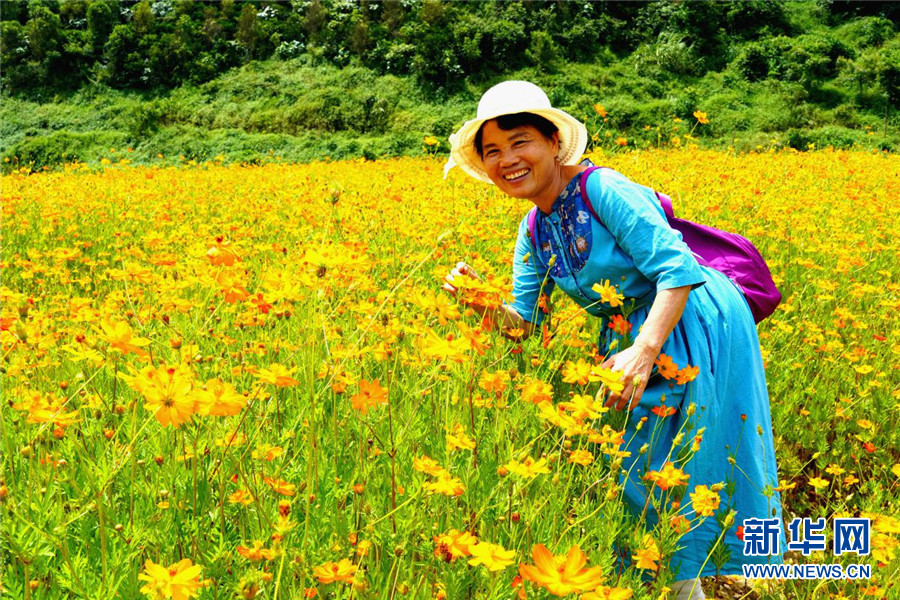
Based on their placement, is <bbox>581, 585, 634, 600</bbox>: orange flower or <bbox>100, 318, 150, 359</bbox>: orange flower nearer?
<bbox>581, 585, 634, 600</bbox>: orange flower

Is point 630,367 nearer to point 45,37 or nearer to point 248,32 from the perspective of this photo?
point 248,32

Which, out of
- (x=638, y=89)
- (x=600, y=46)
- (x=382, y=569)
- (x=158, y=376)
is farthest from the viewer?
(x=600, y=46)

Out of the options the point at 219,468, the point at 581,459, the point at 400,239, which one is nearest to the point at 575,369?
the point at 581,459

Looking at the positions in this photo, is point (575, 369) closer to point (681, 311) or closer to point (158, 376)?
point (681, 311)

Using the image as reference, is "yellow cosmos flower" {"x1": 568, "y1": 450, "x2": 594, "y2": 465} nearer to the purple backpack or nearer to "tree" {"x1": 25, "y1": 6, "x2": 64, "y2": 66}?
the purple backpack

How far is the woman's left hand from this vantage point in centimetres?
146

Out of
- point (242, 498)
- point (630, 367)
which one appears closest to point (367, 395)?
point (242, 498)

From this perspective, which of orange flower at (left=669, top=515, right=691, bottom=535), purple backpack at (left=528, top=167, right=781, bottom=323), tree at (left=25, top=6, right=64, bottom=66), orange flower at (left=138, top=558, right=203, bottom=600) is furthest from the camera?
tree at (left=25, top=6, right=64, bottom=66)

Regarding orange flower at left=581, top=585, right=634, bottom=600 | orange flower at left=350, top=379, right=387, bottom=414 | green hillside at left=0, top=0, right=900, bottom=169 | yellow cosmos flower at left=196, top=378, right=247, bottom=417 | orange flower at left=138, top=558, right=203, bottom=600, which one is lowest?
green hillside at left=0, top=0, right=900, bottom=169

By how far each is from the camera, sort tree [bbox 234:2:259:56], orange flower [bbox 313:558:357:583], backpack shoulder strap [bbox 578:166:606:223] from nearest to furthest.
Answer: orange flower [bbox 313:558:357:583]
backpack shoulder strap [bbox 578:166:606:223]
tree [bbox 234:2:259:56]

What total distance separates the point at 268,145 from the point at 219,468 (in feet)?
52.7

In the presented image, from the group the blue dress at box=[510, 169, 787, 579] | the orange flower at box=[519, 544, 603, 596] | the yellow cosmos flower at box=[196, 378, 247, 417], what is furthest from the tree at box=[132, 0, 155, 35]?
the orange flower at box=[519, 544, 603, 596]

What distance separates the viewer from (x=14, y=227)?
3.73 metres

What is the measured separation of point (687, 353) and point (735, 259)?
0.45 m
